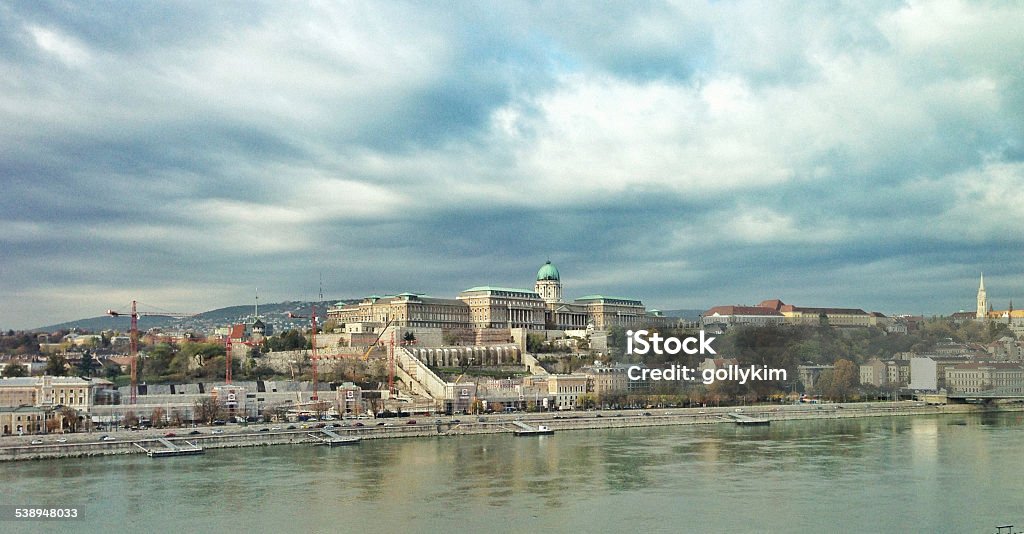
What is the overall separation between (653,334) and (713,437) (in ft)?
85.2

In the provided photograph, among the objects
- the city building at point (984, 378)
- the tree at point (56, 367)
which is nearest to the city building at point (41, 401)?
the tree at point (56, 367)

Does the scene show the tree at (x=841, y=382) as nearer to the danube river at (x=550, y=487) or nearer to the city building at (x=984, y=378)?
the city building at (x=984, y=378)

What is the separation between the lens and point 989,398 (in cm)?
6175

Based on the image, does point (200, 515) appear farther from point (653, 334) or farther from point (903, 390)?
point (903, 390)

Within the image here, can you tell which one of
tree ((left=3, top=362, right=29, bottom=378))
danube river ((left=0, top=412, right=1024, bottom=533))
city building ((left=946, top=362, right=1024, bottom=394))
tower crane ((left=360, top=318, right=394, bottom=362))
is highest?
tower crane ((left=360, top=318, right=394, bottom=362))

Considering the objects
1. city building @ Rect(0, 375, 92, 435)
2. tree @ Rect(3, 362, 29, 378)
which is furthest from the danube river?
tree @ Rect(3, 362, 29, 378)

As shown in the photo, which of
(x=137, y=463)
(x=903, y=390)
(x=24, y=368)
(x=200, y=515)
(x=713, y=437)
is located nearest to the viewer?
(x=200, y=515)

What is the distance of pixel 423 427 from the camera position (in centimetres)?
4325

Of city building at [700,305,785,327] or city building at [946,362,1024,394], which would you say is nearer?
city building at [946,362,1024,394]

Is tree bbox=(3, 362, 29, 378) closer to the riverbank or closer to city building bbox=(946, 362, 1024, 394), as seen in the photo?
the riverbank

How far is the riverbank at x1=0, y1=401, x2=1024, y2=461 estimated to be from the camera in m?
35.7

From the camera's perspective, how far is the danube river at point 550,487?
76.6ft

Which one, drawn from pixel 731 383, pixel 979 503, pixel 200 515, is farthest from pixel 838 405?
pixel 200 515

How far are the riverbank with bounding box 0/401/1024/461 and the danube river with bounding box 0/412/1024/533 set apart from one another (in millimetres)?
1204
